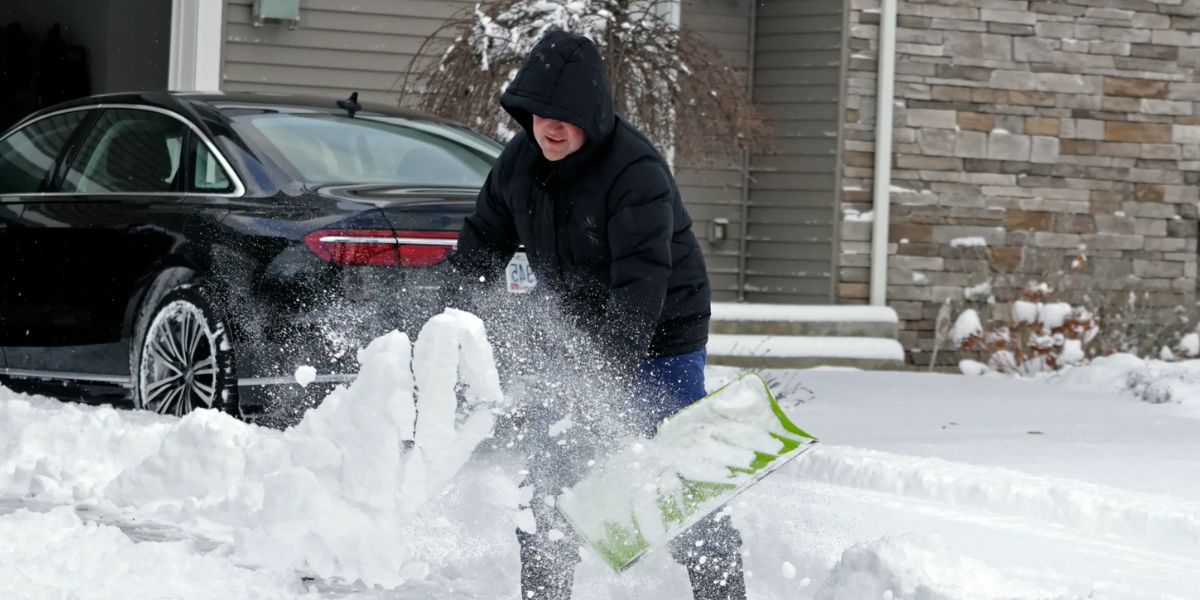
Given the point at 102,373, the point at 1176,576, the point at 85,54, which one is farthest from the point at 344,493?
the point at 85,54

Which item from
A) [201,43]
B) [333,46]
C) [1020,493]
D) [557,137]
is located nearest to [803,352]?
[333,46]

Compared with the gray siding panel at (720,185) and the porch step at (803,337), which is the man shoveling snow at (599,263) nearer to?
the porch step at (803,337)

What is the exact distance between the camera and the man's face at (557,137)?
406 centimetres

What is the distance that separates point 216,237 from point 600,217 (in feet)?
8.59

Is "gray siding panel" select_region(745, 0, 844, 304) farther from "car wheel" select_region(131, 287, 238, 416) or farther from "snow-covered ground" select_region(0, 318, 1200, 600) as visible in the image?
"car wheel" select_region(131, 287, 238, 416)

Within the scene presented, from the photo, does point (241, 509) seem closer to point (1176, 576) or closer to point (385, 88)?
point (1176, 576)

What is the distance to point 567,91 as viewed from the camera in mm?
4012

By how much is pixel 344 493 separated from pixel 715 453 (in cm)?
103

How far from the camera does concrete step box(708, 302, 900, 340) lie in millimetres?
11398

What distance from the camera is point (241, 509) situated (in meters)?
5.22

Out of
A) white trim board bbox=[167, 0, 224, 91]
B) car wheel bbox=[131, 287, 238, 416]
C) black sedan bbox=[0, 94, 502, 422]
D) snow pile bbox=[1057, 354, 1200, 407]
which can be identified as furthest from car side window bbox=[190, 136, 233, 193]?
snow pile bbox=[1057, 354, 1200, 407]

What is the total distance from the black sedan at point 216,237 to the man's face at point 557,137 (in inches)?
72.3

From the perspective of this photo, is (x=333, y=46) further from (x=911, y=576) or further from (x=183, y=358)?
(x=911, y=576)

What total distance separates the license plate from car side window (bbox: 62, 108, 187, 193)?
1.63 meters
